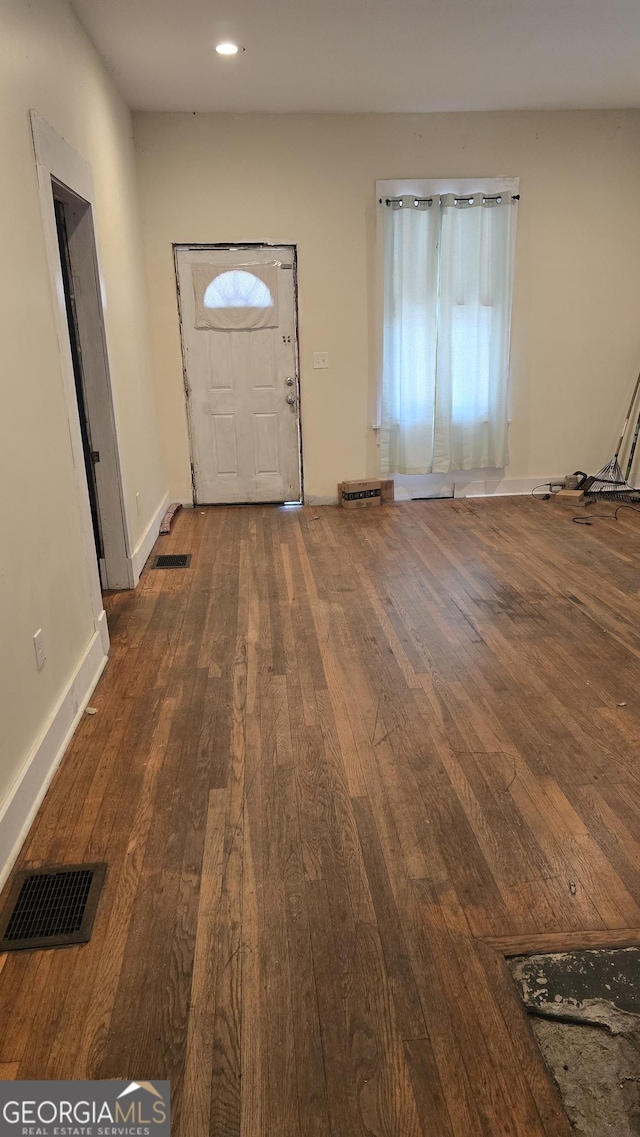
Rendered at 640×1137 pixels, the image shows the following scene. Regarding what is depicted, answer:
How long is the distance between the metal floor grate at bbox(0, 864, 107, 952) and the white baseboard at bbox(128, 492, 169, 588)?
2.35m

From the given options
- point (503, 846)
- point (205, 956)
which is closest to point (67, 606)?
point (205, 956)

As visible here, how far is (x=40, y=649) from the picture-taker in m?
2.38

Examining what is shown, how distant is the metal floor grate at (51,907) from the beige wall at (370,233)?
4368 millimetres

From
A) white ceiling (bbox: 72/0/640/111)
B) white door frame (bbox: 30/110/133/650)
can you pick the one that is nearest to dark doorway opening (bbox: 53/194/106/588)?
white door frame (bbox: 30/110/133/650)

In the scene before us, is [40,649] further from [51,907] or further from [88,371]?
[88,371]

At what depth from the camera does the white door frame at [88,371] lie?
2766mm

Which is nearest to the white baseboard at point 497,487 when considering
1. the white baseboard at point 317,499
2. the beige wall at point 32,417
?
the white baseboard at point 317,499

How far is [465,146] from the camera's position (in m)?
5.45

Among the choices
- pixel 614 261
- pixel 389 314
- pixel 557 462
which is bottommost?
pixel 557 462

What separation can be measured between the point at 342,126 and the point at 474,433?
8.53ft

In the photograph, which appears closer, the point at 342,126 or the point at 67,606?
the point at 67,606

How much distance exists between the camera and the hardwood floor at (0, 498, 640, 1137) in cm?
141

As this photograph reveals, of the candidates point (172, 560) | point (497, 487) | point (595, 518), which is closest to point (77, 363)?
point (172, 560)

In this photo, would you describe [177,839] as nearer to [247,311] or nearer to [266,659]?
[266,659]
